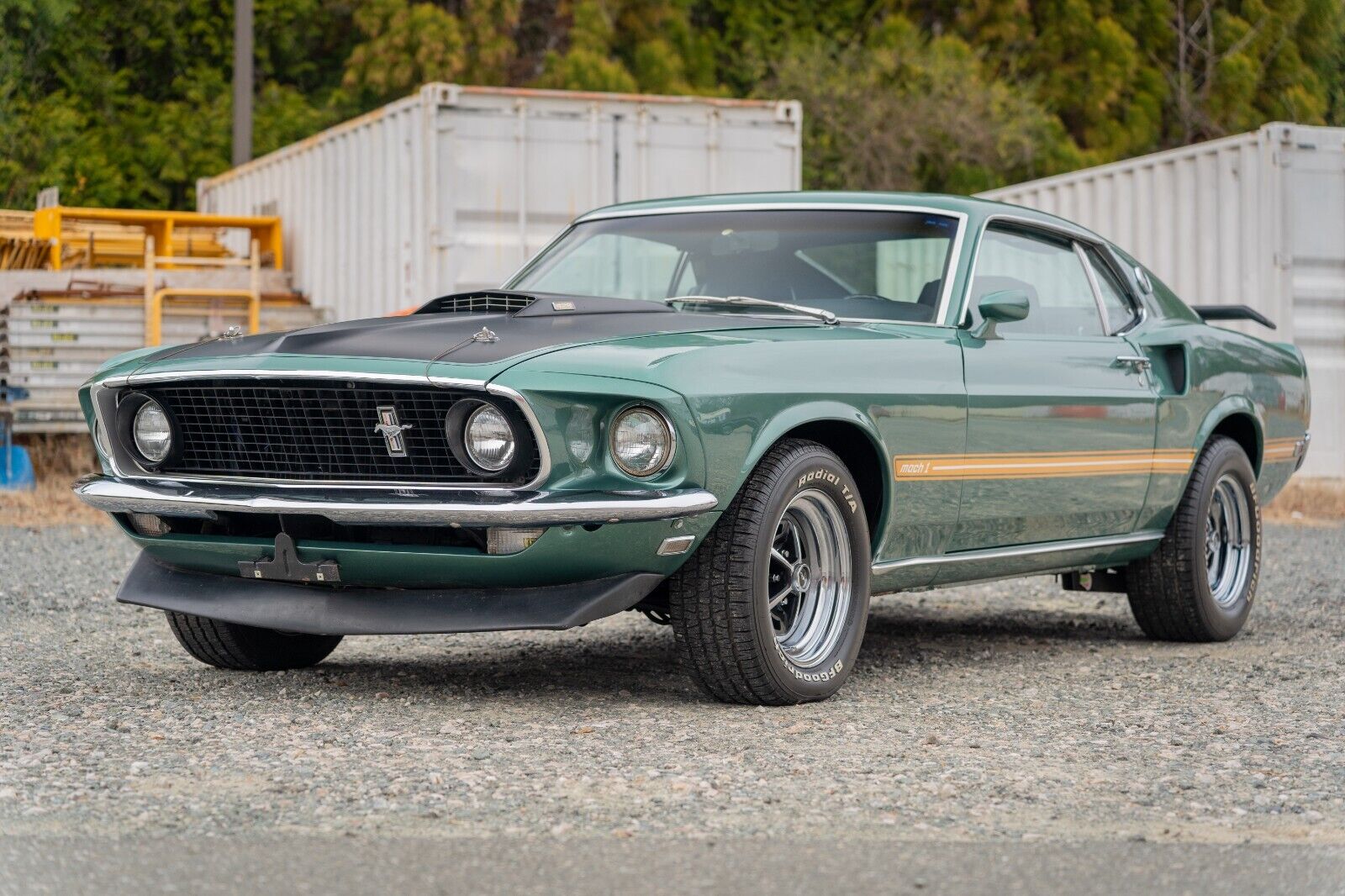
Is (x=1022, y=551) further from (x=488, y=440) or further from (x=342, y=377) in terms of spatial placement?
(x=342, y=377)

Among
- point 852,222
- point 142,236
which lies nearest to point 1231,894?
point 852,222

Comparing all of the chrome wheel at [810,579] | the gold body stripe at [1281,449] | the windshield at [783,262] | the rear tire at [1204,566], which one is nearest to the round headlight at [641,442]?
the chrome wheel at [810,579]

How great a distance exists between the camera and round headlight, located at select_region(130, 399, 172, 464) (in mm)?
5562

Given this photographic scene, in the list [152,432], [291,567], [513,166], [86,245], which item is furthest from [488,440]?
[86,245]

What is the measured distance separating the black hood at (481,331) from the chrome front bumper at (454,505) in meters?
0.36

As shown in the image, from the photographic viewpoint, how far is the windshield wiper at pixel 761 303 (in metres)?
Answer: 5.86

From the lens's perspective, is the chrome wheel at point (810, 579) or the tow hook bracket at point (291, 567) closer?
the tow hook bracket at point (291, 567)

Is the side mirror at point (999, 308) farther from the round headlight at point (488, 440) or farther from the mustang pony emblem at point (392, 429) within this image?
the mustang pony emblem at point (392, 429)

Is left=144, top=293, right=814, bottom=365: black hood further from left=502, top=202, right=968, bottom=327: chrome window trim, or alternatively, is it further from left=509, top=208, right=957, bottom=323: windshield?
left=502, top=202, right=968, bottom=327: chrome window trim

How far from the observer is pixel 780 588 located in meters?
5.45

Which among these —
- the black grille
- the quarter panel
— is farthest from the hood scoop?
the quarter panel

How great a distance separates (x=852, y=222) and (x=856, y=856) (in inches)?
122

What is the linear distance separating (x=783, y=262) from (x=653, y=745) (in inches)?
81.6

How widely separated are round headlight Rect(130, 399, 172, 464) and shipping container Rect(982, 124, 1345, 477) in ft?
34.0
